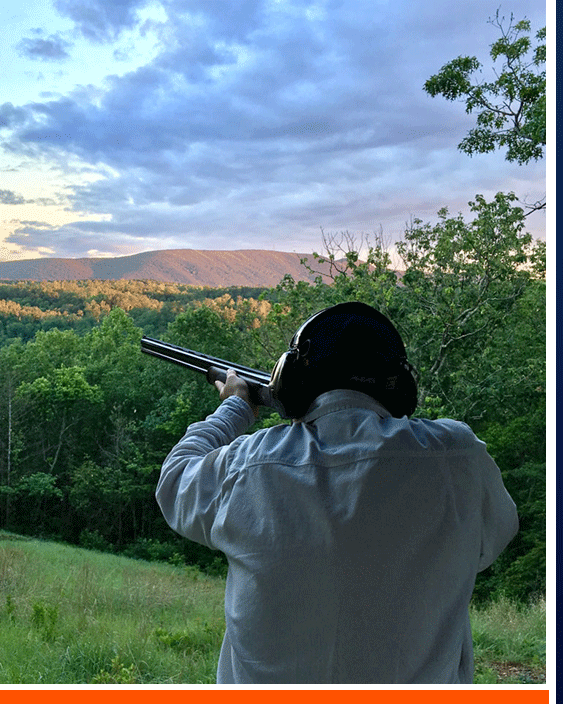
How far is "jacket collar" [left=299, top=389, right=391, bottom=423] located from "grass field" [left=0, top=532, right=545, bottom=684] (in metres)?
1.58

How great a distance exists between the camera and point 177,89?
281 centimetres

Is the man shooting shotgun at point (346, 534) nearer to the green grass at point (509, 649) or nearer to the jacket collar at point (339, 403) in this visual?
the jacket collar at point (339, 403)

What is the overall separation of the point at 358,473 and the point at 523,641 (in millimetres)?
1996

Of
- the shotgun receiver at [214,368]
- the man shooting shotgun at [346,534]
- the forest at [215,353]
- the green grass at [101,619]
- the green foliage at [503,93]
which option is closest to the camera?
the man shooting shotgun at [346,534]

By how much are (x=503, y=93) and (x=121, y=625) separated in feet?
8.93

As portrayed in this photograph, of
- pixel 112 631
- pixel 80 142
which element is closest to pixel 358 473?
pixel 112 631

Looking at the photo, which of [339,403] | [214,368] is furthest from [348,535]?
[214,368]

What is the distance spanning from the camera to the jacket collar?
2.47 feet

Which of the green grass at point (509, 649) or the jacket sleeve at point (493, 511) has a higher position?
the jacket sleeve at point (493, 511)

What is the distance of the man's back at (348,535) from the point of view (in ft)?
2.29

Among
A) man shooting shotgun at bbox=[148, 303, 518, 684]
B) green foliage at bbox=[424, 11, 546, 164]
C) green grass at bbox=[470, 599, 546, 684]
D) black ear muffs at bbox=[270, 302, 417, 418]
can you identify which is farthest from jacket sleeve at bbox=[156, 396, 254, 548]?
green foliage at bbox=[424, 11, 546, 164]

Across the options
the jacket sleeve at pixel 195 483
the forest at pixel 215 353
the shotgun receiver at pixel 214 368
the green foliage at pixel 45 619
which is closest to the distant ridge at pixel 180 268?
the forest at pixel 215 353

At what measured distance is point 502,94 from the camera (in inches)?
123

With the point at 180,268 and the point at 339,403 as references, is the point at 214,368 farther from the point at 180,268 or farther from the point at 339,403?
the point at 180,268
